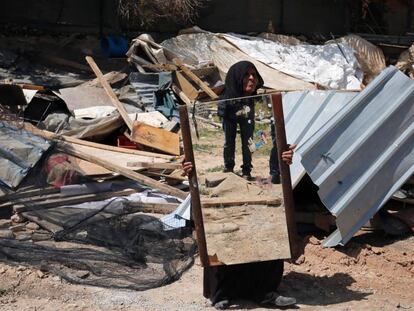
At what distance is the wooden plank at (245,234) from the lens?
5.09 m

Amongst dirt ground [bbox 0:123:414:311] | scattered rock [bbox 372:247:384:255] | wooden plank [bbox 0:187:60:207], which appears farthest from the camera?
wooden plank [bbox 0:187:60:207]

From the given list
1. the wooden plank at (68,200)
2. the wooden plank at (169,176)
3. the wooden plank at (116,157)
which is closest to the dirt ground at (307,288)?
the wooden plank at (68,200)

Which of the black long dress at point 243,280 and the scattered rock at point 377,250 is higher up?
the black long dress at point 243,280

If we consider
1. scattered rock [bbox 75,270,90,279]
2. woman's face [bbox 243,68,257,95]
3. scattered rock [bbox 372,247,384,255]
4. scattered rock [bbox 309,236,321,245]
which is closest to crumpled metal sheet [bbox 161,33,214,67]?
scattered rock [bbox 309,236,321,245]

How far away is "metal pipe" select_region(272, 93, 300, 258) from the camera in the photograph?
5.08 meters

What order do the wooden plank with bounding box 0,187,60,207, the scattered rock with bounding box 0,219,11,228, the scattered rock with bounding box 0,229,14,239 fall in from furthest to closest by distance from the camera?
the wooden plank with bounding box 0,187,60,207 → the scattered rock with bounding box 0,219,11,228 → the scattered rock with bounding box 0,229,14,239

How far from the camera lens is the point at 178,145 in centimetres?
967

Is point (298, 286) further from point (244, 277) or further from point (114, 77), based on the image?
point (114, 77)

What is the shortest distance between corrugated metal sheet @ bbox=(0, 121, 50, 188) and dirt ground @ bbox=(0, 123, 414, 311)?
1.78m

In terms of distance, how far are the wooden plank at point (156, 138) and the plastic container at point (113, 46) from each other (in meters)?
6.19

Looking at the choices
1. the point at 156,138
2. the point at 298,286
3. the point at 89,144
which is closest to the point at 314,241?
the point at 298,286

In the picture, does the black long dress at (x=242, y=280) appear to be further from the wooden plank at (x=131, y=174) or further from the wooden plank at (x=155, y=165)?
the wooden plank at (x=155, y=165)

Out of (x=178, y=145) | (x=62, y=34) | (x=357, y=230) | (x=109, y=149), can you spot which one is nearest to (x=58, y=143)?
(x=109, y=149)

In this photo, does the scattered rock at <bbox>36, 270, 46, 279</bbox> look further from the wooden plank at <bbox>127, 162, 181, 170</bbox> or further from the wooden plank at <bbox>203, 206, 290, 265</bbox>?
the wooden plank at <bbox>127, 162, 181, 170</bbox>
